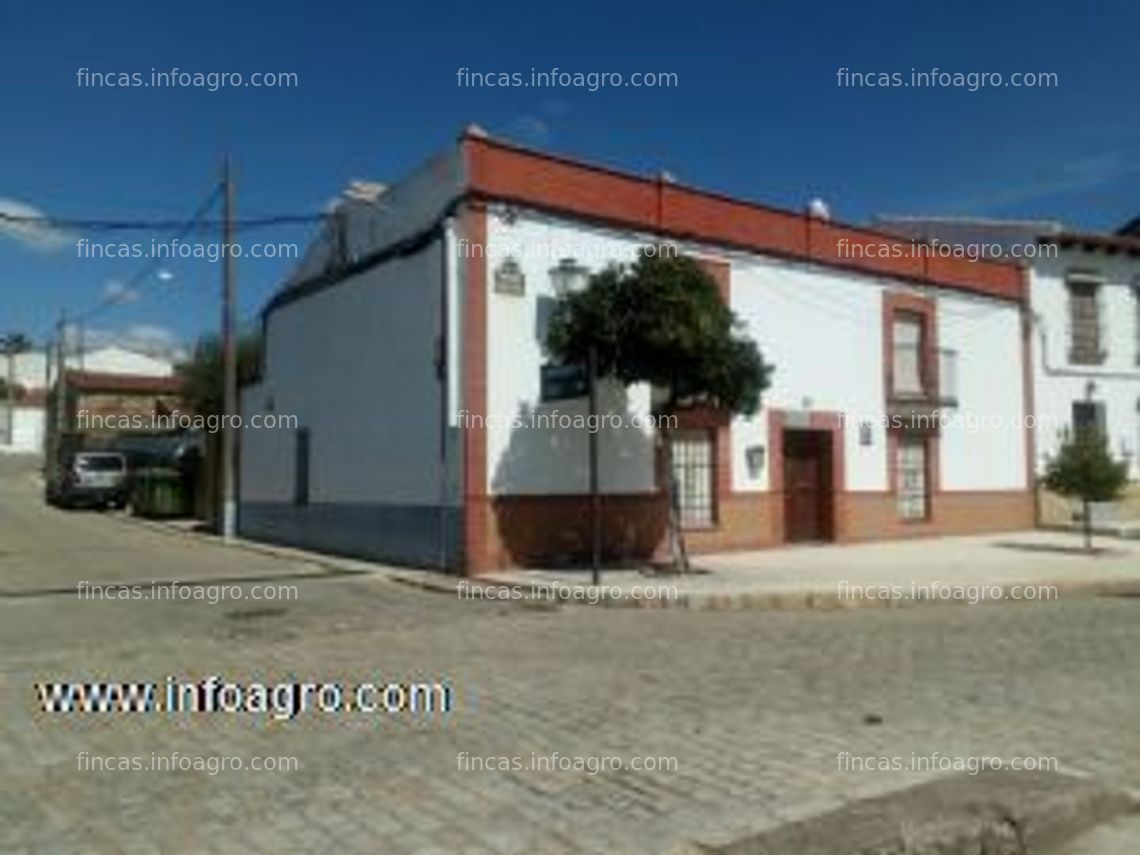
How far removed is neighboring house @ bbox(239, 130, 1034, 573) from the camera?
1762 centimetres

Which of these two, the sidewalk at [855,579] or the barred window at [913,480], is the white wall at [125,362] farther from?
the sidewalk at [855,579]

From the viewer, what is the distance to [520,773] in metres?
6.66

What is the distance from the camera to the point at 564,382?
16.3 meters

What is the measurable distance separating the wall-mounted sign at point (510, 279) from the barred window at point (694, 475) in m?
3.63

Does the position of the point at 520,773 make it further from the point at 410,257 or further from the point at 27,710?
the point at 410,257

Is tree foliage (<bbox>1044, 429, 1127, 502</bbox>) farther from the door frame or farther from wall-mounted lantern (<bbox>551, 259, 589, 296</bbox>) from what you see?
wall-mounted lantern (<bbox>551, 259, 589, 296</bbox>)

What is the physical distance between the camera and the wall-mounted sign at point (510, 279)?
1769 centimetres

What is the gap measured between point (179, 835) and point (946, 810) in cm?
339

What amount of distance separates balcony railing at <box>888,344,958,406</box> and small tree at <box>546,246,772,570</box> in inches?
300

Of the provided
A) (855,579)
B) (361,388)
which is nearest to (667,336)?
(855,579)

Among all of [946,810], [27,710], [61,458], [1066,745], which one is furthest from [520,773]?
[61,458]

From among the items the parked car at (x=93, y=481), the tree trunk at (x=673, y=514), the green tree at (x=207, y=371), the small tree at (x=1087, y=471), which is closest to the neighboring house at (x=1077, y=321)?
the small tree at (x=1087, y=471)

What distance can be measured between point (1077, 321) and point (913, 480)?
6.64 meters

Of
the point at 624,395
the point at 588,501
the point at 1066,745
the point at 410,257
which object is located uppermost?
the point at 410,257
